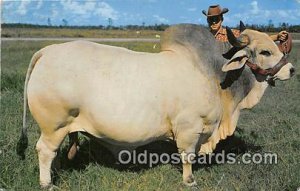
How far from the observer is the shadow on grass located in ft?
16.8

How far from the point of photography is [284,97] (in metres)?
8.70

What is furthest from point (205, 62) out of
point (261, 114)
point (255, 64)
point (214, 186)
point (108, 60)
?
point (261, 114)

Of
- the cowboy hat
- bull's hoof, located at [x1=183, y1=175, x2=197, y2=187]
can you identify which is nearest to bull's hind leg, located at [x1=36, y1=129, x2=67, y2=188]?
bull's hoof, located at [x1=183, y1=175, x2=197, y2=187]

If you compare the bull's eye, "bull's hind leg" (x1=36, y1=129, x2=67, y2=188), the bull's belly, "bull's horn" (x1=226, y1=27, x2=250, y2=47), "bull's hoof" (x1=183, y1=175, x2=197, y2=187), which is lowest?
"bull's hoof" (x1=183, y1=175, x2=197, y2=187)

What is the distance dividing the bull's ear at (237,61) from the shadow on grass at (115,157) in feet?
3.67

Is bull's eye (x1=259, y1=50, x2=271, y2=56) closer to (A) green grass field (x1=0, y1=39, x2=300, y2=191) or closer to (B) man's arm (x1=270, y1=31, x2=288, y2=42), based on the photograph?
(B) man's arm (x1=270, y1=31, x2=288, y2=42)

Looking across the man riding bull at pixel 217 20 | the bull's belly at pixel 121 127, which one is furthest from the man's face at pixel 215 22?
the bull's belly at pixel 121 127

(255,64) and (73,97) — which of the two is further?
(255,64)

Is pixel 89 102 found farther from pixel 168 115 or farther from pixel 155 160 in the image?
pixel 155 160

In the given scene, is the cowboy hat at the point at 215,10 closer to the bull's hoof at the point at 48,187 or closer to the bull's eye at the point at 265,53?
the bull's eye at the point at 265,53

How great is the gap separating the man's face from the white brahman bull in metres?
0.76

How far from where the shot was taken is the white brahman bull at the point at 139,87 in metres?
4.15

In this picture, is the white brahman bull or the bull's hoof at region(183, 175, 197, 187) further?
the bull's hoof at region(183, 175, 197, 187)

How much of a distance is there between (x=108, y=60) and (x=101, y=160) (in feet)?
4.82
